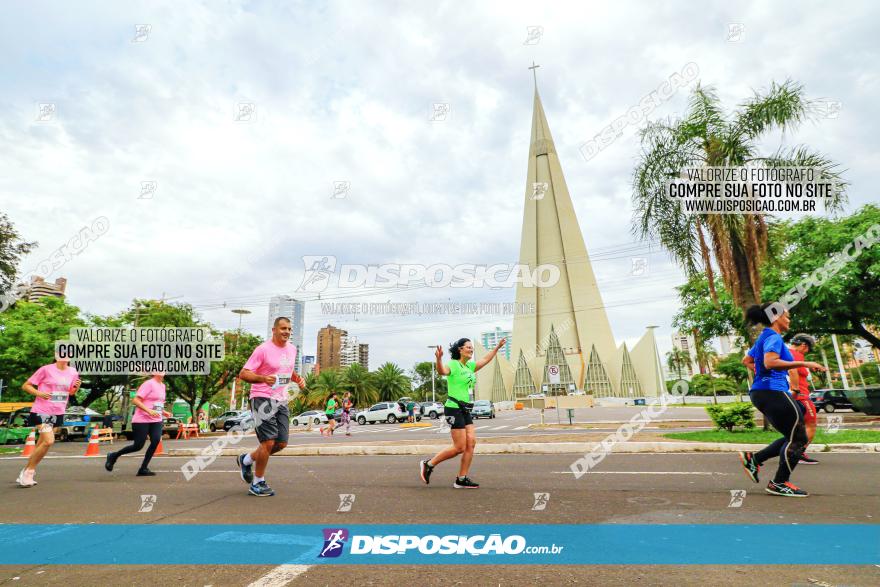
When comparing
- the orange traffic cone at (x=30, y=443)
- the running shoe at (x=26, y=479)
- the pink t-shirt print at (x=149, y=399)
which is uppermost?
the pink t-shirt print at (x=149, y=399)

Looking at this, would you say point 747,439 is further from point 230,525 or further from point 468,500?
point 230,525

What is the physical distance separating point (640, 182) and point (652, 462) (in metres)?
A: 8.21

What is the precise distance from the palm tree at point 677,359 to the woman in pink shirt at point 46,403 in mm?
92040

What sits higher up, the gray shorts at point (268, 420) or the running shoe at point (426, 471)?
the gray shorts at point (268, 420)

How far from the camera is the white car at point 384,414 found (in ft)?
114

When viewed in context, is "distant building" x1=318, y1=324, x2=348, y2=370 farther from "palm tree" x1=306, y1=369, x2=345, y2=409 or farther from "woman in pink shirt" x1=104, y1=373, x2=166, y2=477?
"woman in pink shirt" x1=104, y1=373, x2=166, y2=477

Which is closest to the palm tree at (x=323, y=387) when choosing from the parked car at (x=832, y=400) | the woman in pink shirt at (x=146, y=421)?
the parked car at (x=832, y=400)

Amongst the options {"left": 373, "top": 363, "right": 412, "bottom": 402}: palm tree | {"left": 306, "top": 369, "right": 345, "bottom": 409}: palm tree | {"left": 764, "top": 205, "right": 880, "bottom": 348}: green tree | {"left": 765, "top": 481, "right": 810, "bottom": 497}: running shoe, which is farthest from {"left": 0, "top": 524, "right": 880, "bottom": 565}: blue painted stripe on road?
{"left": 373, "top": 363, "right": 412, "bottom": 402}: palm tree

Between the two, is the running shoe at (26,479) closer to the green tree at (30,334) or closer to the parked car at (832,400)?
the green tree at (30,334)

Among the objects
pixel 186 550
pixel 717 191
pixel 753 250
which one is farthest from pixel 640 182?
pixel 186 550

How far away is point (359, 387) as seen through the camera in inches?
2178

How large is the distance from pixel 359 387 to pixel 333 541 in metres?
53.6

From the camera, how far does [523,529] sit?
3547 millimetres

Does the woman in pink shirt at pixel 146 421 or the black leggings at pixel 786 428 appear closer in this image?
the black leggings at pixel 786 428
